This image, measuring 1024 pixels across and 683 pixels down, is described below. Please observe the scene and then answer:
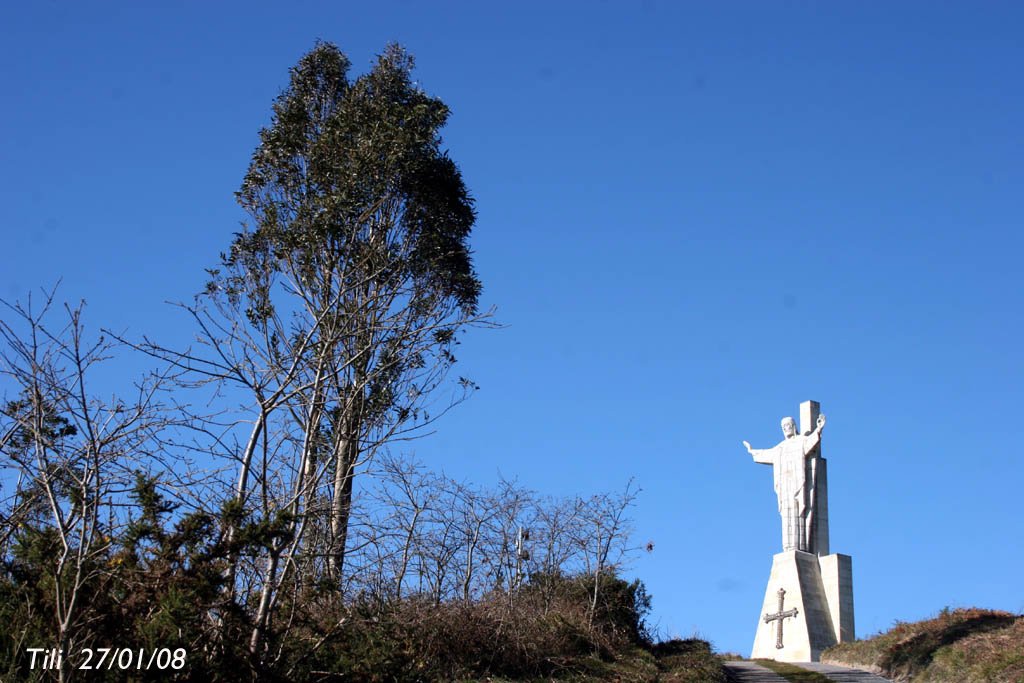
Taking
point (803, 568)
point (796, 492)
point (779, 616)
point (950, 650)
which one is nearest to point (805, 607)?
point (779, 616)

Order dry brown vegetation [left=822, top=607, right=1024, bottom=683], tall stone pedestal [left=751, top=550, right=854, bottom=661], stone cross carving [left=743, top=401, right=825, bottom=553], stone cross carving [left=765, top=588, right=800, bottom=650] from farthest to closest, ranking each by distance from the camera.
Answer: stone cross carving [left=743, top=401, right=825, bottom=553] < stone cross carving [left=765, top=588, right=800, bottom=650] < tall stone pedestal [left=751, top=550, right=854, bottom=661] < dry brown vegetation [left=822, top=607, right=1024, bottom=683]

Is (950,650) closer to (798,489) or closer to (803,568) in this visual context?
(803,568)

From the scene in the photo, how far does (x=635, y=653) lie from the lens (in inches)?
610

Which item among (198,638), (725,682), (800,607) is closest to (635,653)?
(725,682)

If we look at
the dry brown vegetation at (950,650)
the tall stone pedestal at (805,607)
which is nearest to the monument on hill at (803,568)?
the tall stone pedestal at (805,607)

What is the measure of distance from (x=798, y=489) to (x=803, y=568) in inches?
79.7

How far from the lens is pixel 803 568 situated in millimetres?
22953

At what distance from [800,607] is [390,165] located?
46.4 ft

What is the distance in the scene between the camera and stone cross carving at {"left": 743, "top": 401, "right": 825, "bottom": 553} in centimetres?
2384

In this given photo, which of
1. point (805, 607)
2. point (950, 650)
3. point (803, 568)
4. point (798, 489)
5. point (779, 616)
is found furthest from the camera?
point (798, 489)

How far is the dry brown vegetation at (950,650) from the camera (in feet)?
46.3

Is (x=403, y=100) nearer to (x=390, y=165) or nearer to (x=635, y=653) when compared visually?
(x=390, y=165)

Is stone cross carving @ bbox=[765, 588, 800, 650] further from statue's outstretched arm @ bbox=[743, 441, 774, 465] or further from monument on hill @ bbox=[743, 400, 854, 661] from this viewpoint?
statue's outstretched arm @ bbox=[743, 441, 774, 465]

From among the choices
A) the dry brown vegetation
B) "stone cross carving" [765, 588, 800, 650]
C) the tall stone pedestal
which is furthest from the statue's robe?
the dry brown vegetation
